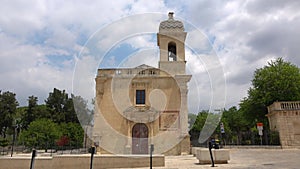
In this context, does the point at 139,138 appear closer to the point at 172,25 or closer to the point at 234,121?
the point at 172,25

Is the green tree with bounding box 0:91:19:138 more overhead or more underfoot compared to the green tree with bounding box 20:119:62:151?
more overhead

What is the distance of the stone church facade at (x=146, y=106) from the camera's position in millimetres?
19047

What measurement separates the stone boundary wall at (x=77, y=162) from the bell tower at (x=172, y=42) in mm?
12111

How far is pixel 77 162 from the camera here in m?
9.24

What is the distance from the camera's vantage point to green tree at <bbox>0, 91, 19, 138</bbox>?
4197cm

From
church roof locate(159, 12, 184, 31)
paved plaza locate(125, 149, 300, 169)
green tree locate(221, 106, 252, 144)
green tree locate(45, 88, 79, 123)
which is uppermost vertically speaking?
church roof locate(159, 12, 184, 31)

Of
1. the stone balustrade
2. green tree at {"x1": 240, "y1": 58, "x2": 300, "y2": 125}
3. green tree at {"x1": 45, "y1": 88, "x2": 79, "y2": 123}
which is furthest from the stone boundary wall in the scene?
green tree at {"x1": 45, "y1": 88, "x2": 79, "y2": 123}

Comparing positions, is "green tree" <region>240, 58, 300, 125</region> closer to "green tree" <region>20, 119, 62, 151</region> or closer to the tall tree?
"green tree" <region>20, 119, 62, 151</region>

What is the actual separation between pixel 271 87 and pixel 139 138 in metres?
14.7

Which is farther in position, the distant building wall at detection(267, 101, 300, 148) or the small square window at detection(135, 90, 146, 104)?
the small square window at detection(135, 90, 146, 104)

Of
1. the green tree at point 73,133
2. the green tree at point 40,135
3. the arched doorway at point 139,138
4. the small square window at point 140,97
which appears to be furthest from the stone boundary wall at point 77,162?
the green tree at point 73,133

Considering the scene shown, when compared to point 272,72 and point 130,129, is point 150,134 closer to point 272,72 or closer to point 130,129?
point 130,129

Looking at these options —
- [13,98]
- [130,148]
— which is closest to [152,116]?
[130,148]

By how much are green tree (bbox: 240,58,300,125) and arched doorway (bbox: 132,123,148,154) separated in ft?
43.2
